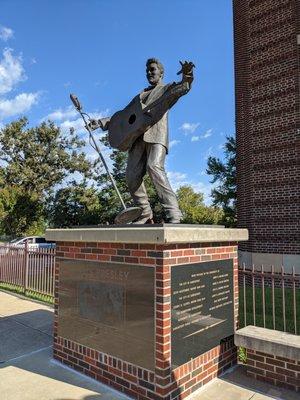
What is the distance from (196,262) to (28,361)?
8.81 feet

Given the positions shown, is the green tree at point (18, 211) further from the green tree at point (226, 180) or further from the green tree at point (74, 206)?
the green tree at point (226, 180)

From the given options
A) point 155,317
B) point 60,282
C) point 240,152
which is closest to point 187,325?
point 155,317

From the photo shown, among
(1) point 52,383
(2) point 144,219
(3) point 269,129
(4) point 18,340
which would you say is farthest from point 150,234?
(3) point 269,129

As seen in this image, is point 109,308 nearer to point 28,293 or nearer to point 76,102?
point 76,102

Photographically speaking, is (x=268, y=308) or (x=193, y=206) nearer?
(x=268, y=308)

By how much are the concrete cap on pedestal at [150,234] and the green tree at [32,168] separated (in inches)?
1042

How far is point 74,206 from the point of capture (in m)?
32.1

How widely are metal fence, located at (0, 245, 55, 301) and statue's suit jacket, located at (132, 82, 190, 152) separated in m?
5.53

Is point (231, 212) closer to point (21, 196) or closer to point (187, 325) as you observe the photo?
point (187, 325)

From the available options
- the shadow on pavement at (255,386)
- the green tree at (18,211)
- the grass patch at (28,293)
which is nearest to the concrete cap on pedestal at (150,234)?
the shadow on pavement at (255,386)

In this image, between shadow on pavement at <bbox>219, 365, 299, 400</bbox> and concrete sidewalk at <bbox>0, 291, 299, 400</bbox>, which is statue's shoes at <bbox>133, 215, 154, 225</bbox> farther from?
shadow on pavement at <bbox>219, 365, 299, 400</bbox>

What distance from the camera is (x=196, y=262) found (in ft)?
14.1

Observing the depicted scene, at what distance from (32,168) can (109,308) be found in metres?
30.0

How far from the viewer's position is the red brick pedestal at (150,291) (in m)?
3.79
